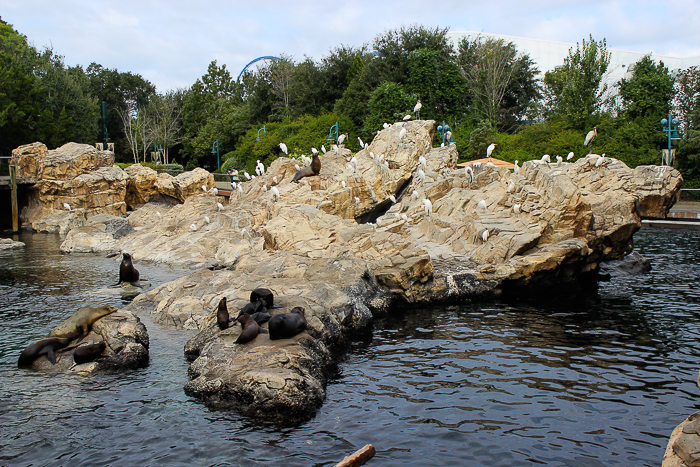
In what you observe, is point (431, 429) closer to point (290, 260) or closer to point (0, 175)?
point (290, 260)

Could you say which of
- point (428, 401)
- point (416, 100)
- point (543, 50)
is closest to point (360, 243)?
point (428, 401)

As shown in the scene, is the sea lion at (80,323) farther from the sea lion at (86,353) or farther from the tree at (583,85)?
the tree at (583,85)

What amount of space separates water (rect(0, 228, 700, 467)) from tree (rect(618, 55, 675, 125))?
95.8ft

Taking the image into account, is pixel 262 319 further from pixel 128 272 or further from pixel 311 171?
pixel 311 171

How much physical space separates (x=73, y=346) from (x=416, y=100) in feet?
102

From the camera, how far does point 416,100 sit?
118ft

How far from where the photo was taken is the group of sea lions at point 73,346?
8.34 metres

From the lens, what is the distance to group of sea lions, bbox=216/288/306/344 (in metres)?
8.10

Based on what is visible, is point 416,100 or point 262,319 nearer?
point 262,319

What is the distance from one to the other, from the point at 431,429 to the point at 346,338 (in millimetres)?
3713

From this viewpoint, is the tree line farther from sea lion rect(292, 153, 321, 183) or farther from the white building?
sea lion rect(292, 153, 321, 183)

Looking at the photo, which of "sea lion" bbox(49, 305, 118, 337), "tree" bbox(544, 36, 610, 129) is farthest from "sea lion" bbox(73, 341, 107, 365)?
"tree" bbox(544, 36, 610, 129)

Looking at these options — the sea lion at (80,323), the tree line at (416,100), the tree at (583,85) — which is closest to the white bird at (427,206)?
the sea lion at (80,323)

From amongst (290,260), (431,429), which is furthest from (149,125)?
(431,429)
